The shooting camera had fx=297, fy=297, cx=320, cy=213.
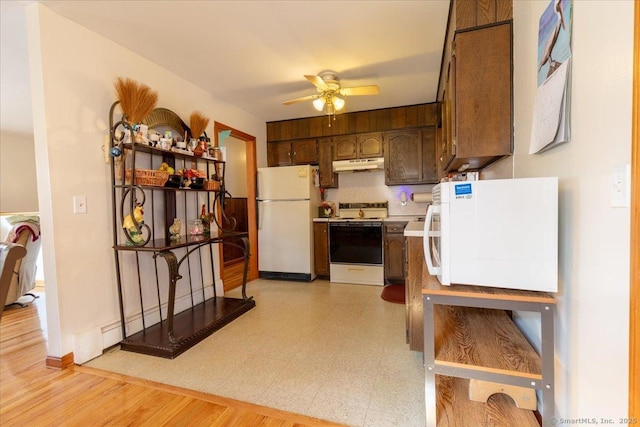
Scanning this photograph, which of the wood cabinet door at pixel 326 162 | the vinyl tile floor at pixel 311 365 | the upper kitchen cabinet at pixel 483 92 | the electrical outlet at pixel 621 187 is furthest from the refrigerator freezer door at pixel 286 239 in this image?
the electrical outlet at pixel 621 187

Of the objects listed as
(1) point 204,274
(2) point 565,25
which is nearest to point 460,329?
(2) point 565,25

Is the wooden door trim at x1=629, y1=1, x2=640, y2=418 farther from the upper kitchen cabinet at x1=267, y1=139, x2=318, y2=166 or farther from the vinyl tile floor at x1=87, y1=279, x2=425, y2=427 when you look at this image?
the upper kitchen cabinet at x1=267, y1=139, x2=318, y2=166

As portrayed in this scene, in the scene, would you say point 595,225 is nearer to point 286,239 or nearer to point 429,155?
point 429,155

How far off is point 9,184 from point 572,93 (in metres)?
7.43

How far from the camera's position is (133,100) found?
2.23 meters

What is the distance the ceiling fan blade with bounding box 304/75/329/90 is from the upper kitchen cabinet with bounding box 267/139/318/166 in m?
1.66

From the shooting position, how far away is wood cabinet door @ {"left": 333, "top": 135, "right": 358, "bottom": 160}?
4348 millimetres

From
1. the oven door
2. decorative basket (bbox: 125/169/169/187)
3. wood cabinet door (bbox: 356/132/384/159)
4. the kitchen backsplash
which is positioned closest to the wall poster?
decorative basket (bbox: 125/169/169/187)

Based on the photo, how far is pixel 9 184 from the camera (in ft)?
16.7

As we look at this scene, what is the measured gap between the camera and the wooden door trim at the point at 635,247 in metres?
0.76

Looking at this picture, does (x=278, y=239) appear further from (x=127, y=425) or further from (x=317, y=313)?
(x=127, y=425)

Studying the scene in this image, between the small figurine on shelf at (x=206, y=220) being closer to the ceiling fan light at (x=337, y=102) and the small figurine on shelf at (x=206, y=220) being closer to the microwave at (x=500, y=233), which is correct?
the ceiling fan light at (x=337, y=102)

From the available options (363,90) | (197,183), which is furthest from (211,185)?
(363,90)

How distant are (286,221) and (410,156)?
1.96 m
